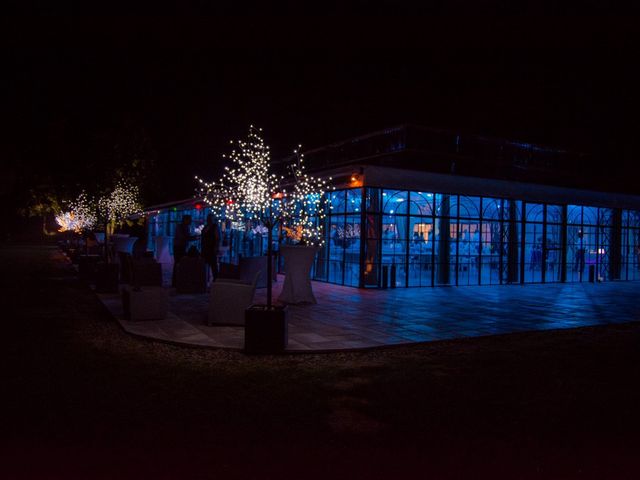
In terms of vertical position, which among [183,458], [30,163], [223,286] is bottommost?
[183,458]

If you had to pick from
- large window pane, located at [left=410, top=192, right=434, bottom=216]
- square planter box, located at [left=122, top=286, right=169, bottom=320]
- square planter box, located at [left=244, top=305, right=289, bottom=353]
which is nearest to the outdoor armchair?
square planter box, located at [left=122, top=286, right=169, bottom=320]

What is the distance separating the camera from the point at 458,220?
17391mm

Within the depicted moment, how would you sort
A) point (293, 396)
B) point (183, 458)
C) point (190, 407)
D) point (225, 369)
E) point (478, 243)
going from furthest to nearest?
point (478, 243) < point (225, 369) < point (293, 396) < point (190, 407) < point (183, 458)

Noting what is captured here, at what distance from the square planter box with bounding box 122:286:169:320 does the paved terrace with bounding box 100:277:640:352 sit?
0.20 metres

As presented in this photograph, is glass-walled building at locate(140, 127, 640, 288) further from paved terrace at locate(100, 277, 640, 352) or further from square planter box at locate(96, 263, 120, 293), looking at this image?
square planter box at locate(96, 263, 120, 293)

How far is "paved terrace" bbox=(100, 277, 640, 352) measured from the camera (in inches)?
313

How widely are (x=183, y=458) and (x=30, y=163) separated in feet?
103

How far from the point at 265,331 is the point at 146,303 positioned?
10.0 ft

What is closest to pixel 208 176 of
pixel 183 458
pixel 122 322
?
pixel 122 322

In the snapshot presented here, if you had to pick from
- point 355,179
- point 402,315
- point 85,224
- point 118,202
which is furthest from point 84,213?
point 402,315

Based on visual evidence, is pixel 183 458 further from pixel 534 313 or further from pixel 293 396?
pixel 534 313

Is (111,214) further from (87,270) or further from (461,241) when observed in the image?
(461,241)

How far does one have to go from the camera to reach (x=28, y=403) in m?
4.73

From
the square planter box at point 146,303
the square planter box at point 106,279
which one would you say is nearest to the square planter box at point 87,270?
the square planter box at point 106,279
